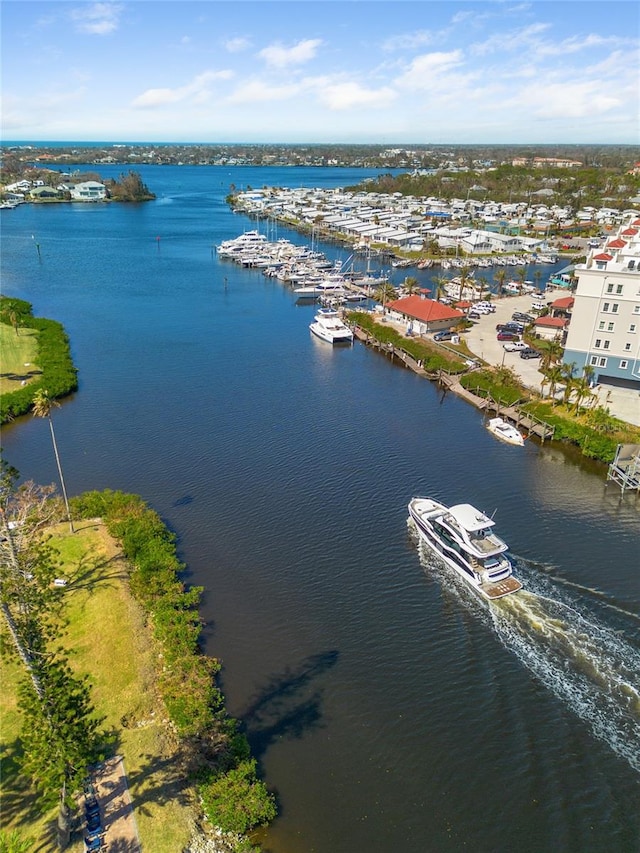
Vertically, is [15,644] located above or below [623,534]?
above

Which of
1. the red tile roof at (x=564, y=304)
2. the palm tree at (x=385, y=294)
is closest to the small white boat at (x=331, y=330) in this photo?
the palm tree at (x=385, y=294)

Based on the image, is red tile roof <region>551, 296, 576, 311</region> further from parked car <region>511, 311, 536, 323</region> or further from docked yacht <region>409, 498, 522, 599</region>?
docked yacht <region>409, 498, 522, 599</region>

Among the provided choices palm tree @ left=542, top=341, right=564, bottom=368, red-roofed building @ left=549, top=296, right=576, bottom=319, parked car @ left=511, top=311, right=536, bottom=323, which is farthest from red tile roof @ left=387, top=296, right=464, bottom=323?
palm tree @ left=542, top=341, right=564, bottom=368

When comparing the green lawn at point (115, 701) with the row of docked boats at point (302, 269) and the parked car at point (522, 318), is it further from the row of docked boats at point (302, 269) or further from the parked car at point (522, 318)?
the row of docked boats at point (302, 269)

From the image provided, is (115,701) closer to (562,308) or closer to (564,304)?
(562,308)

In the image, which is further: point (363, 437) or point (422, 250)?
point (422, 250)

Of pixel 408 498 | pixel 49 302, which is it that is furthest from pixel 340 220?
pixel 408 498

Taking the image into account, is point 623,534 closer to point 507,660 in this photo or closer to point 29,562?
point 507,660

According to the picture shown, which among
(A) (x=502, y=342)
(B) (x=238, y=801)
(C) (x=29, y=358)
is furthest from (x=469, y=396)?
(C) (x=29, y=358)
